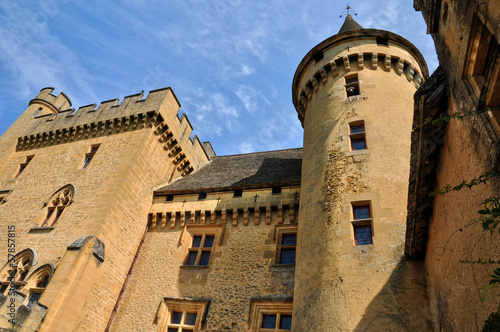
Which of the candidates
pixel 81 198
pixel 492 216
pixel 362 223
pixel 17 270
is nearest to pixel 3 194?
pixel 81 198

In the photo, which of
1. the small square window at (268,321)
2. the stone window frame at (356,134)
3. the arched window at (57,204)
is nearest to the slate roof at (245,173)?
the stone window frame at (356,134)

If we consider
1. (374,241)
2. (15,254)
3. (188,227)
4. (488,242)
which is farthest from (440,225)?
(15,254)

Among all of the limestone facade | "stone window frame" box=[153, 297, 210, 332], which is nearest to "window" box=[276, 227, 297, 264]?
"stone window frame" box=[153, 297, 210, 332]

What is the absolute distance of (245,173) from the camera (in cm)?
1468

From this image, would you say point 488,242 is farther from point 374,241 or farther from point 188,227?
point 188,227

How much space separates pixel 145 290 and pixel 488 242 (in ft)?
32.5

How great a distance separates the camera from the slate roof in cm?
1285

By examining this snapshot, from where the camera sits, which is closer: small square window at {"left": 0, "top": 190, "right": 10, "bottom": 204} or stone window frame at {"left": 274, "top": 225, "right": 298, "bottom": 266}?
stone window frame at {"left": 274, "top": 225, "right": 298, "bottom": 266}

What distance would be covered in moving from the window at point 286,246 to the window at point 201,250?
7.81ft

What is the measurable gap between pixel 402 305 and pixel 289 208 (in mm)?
5188

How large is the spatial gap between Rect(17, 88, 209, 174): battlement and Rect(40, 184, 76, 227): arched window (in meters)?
3.03

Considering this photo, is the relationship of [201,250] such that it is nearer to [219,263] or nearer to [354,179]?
[219,263]

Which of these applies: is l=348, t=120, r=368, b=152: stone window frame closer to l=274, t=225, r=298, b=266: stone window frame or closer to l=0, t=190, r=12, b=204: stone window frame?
l=274, t=225, r=298, b=266: stone window frame

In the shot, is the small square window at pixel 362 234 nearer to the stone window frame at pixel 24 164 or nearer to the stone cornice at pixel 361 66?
the stone cornice at pixel 361 66
